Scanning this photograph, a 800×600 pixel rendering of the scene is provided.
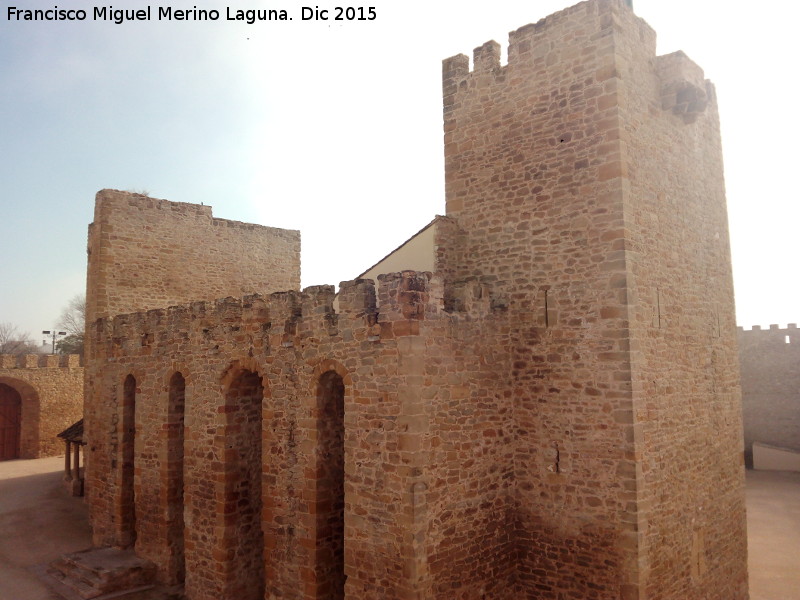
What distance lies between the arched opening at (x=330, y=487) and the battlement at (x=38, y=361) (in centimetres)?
2025

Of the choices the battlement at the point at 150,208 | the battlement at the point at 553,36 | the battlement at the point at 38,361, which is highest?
the battlement at the point at 553,36

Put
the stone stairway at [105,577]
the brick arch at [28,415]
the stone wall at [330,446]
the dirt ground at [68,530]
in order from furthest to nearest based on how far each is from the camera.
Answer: the brick arch at [28,415] → the dirt ground at [68,530] → the stone stairway at [105,577] → the stone wall at [330,446]

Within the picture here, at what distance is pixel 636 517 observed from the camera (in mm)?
7504

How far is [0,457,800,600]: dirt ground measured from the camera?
11.2m

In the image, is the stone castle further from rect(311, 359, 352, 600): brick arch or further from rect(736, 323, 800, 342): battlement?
rect(736, 323, 800, 342): battlement

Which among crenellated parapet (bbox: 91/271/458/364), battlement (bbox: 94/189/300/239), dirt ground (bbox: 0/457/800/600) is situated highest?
battlement (bbox: 94/189/300/239)

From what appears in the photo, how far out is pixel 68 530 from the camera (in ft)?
46.9

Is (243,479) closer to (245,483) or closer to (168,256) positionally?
(245,483)

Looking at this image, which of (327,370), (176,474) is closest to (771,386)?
(327,370)

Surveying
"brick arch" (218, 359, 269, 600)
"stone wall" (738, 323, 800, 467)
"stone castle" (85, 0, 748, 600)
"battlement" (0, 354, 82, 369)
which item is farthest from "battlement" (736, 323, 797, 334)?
"battlement" (0, 354, 82, 369)

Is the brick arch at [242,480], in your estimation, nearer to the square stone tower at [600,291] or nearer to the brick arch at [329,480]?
the brick arch at [329,480]

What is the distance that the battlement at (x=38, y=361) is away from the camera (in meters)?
23.5

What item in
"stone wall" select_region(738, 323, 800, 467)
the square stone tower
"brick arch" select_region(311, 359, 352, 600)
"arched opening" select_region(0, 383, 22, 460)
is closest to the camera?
the square stone tower

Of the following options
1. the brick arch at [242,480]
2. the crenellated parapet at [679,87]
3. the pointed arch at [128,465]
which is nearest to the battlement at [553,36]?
the crenellated parapet at [679,87]
